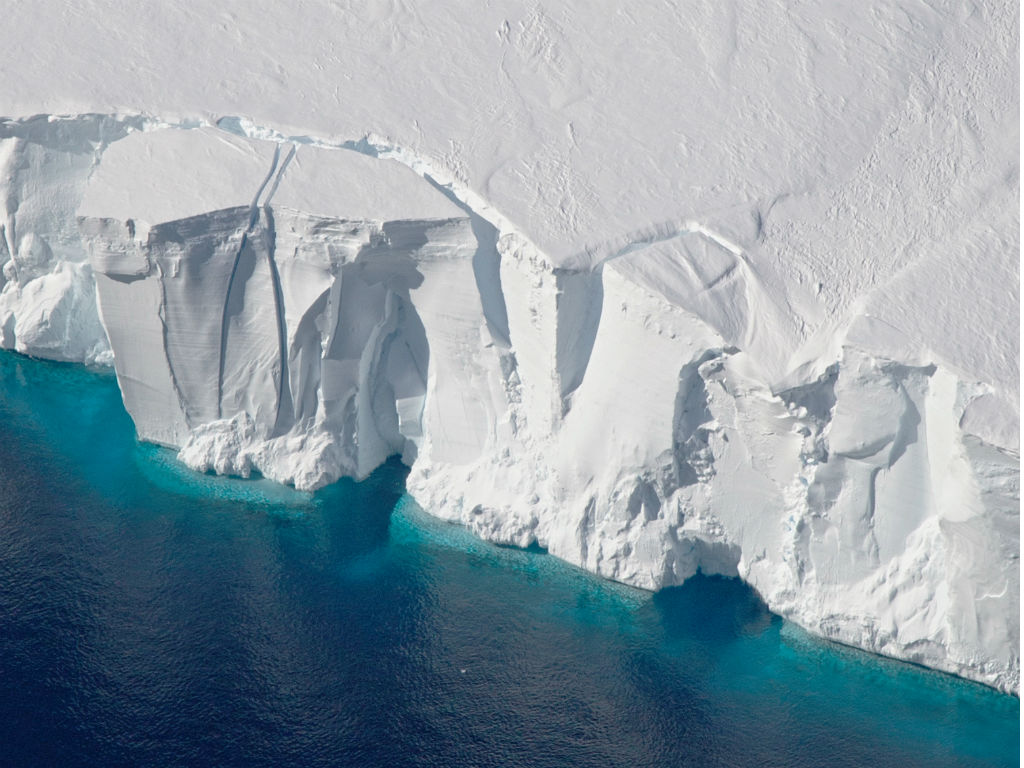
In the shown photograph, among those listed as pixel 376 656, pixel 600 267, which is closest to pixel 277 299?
pixel 600 267

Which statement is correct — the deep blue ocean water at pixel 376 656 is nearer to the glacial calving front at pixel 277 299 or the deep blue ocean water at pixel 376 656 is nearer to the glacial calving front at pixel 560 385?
the glacial calving front at pixel 560 385

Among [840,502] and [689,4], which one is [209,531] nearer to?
[840,502]

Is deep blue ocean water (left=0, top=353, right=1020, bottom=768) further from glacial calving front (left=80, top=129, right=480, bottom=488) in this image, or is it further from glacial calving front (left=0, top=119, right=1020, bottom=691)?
glacial calving front (left=80, top=129, right=480, bottom=488)

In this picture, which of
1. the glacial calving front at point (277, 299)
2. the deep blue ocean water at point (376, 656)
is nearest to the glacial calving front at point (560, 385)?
the glacial calving front at point (277, 299)

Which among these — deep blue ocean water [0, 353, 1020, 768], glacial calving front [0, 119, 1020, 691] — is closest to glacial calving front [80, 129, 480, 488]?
glacial calving front [0, 119, 1020, 691]

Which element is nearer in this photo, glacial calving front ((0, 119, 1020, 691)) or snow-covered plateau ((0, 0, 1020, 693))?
glacial calving front ((0, 119, 1020, 691))

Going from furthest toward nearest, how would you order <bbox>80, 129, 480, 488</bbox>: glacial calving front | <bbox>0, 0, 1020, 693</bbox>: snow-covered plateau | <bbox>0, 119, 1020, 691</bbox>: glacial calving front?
<bbox>80, 129, 480, 488</bbox>: glacial calving front
<bbox>0, 0, 1020, 693</bbox>: snow-covered plateau
<bbox>0, 119, 1020, 691</bbox>: glacial calving front
